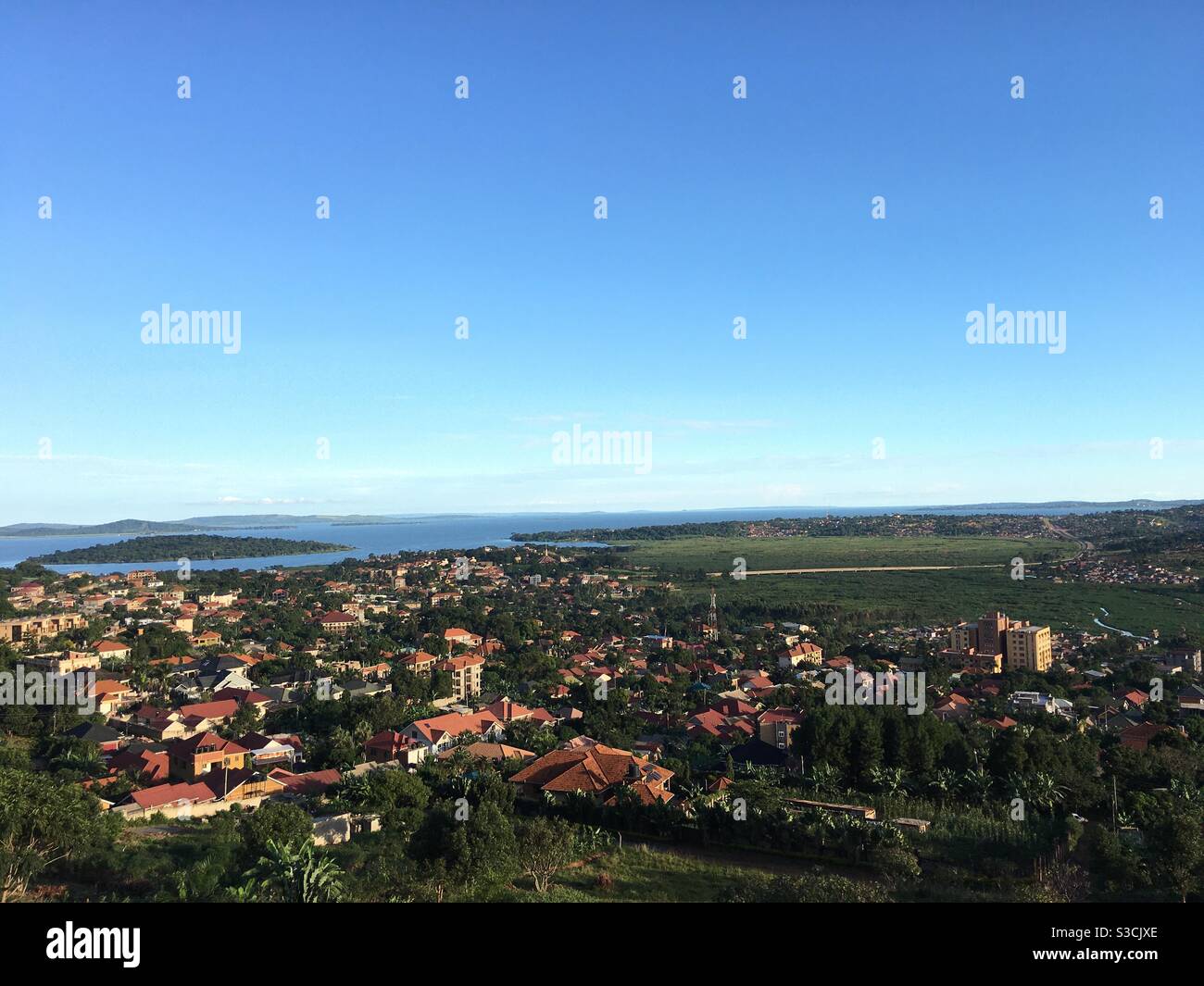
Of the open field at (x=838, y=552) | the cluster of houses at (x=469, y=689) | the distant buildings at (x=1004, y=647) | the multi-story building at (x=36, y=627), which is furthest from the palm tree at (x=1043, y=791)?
the open field at (x=838, y=552)

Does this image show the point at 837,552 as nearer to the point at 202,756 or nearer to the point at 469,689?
the point at 469,689

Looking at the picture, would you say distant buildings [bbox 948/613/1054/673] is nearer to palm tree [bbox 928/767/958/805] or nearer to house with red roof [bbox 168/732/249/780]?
palm tree [bbox 928/767/958/805]

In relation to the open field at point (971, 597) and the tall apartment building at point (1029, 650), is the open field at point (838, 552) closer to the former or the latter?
the open field at point (971, 597)

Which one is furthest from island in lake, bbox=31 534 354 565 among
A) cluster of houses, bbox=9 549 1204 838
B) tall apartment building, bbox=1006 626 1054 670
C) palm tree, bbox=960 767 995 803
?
palm tree, bbox=960 767 995 803

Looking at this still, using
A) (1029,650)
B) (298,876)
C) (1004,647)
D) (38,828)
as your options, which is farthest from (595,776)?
(1004,647)

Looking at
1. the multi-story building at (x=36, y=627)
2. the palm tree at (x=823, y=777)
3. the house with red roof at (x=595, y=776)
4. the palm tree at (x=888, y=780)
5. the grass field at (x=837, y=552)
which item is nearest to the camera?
the house with red roof at (x=595, y=776)

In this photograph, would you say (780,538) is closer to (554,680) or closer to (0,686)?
(554,680)
